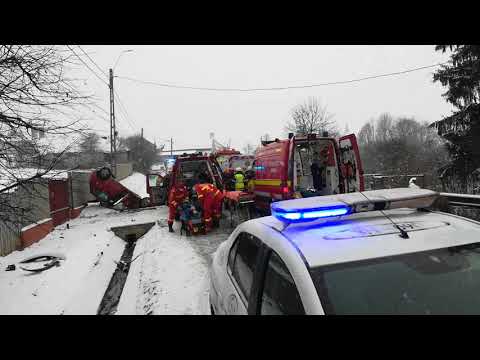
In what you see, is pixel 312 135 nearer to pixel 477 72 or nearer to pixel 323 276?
pixel 323 276

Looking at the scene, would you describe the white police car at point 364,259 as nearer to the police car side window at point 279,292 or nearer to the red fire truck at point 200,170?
the police car side window at point 279,292

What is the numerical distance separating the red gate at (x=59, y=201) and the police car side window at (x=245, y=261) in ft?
34.7

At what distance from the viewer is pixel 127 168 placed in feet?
116

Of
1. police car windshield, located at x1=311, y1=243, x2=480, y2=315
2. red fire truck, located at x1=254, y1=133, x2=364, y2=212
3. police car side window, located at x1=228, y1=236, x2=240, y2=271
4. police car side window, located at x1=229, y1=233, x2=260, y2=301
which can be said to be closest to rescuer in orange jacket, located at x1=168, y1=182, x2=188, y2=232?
red fire truck, located at x1=254, y1=133, x2=364, y2=212

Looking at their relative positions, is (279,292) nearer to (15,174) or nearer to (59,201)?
(15,174)

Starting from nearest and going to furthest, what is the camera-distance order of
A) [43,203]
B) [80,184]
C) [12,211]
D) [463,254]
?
[463,254]
[12,211]
[43,203]
[80,184]

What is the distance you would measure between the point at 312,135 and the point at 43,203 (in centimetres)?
894

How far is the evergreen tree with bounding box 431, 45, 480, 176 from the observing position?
1370cm

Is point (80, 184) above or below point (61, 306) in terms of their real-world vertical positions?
above

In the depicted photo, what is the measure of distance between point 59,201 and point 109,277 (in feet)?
22.5

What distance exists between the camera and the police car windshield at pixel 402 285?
160 centimetres

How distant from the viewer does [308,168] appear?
10008mm
